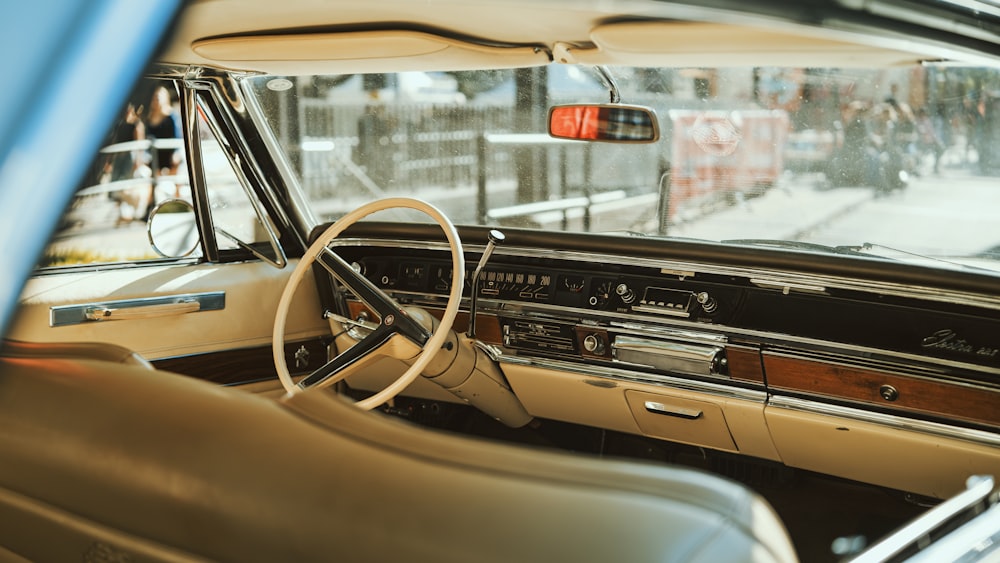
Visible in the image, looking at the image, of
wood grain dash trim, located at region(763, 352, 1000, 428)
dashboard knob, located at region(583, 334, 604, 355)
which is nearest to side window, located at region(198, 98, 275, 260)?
dashboard knob, located at region(583, 334, 604, 355)

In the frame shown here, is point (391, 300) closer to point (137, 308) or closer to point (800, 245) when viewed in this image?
point (137, 308)

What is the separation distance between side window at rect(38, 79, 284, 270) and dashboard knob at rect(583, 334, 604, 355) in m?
1.27

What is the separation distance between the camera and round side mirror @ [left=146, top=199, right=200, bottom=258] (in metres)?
3.40

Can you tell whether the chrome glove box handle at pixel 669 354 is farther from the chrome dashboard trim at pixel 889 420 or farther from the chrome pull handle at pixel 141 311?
the chrome pull handle at pixel 141 311

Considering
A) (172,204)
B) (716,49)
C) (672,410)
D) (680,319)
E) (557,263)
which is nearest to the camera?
(716,49)

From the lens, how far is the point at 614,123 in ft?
10.0

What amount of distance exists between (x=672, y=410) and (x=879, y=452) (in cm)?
66

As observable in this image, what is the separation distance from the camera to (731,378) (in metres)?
3.05

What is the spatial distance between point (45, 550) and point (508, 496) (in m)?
0.59

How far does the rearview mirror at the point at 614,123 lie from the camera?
302cm

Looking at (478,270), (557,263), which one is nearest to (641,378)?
(557,263)

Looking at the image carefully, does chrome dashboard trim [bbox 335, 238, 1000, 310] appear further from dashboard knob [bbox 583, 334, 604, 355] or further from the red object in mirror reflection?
the red object in mirror reflection

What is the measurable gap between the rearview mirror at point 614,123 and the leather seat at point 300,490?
2.06m

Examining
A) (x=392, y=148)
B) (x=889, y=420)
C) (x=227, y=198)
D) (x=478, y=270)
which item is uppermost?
(x=392, y=148)
